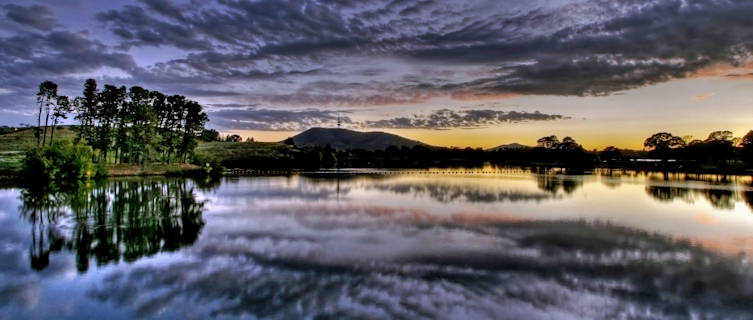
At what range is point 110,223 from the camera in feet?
79.1

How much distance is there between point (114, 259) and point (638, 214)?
34.5 m

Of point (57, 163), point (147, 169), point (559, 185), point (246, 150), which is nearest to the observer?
point (57, 163)

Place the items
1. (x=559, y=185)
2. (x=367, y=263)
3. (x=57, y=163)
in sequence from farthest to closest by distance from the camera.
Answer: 1. (x=559, y=185)
2. (x=57, y=163)
3. (x=367, y=263)

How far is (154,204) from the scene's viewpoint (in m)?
32.8

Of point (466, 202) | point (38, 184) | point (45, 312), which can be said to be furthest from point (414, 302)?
point (38, 184)

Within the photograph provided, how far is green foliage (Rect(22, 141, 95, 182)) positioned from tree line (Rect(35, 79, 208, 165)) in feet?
53.0

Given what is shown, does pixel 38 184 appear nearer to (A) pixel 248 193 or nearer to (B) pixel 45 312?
(A) pixel 248 193

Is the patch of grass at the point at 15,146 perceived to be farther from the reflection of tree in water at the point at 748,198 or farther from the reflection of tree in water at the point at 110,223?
the reflection of tree in water at the point at 748,198

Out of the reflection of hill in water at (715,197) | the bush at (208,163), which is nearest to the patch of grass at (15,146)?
the bush at (208,163)

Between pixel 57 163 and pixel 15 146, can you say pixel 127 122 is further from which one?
pixel 15 146

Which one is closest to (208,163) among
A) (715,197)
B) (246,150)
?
(246,150)

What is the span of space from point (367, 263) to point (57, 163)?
184 ft

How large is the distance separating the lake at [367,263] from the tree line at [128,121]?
44.9 m

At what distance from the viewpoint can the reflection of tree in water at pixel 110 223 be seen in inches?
711
